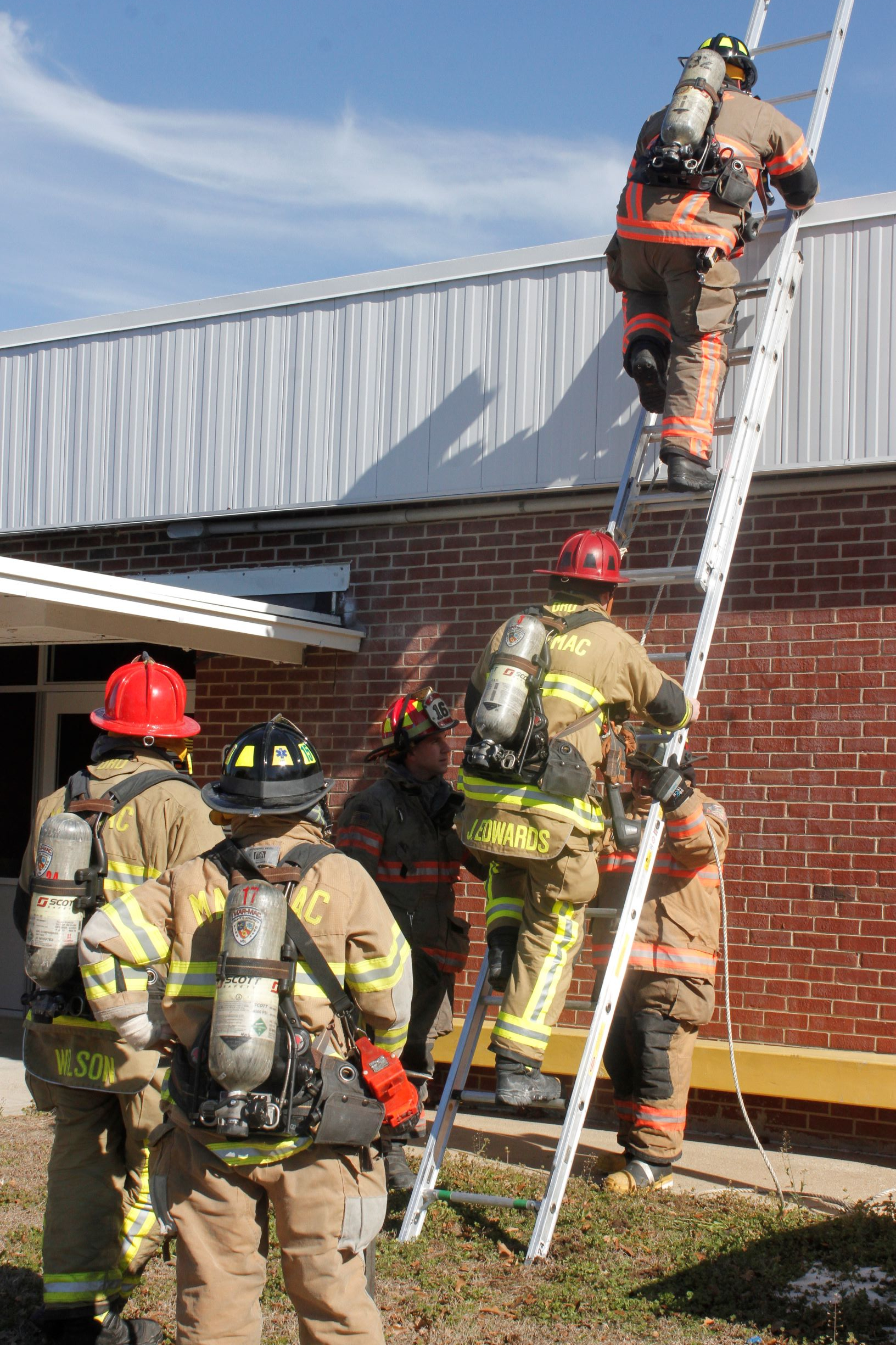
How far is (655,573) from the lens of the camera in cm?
532

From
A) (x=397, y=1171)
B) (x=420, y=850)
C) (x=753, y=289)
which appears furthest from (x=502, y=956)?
(x=753, y=289)

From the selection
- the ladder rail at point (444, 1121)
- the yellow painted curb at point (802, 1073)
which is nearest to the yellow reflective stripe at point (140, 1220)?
the ladder rail at point (444, 1121)

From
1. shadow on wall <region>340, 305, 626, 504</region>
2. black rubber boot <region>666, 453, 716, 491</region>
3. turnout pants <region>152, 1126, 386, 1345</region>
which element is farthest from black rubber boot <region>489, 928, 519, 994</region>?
shadow on wall <region>340, 305, 626, 504</region>

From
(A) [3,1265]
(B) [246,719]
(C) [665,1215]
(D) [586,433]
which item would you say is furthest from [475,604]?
(A) [3,1265]

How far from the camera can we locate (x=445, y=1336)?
3.85 metres

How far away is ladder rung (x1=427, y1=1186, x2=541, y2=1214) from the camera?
14.7 feet

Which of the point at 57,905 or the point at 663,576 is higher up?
the point at 663,576

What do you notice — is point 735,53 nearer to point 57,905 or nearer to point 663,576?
point 663,576

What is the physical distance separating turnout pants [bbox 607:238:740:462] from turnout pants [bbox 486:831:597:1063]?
1947 millimetres

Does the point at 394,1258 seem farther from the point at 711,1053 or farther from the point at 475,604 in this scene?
the point at 475,604

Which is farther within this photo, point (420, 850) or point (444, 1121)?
point (420, 850)

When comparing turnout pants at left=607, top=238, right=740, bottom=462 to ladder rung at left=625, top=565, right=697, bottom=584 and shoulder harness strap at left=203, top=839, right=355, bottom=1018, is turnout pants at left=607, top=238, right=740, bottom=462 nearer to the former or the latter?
ladder rung at left=625, top=565, right=697, bottom=584

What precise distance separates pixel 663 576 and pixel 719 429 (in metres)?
1.10

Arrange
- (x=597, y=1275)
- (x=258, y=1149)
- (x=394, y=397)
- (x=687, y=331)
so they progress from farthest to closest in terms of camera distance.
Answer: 1. (x=394, y=397)
2. (x=687, y=331)
3. (x=597, y=1275)
4. (x=258, y=1149)
